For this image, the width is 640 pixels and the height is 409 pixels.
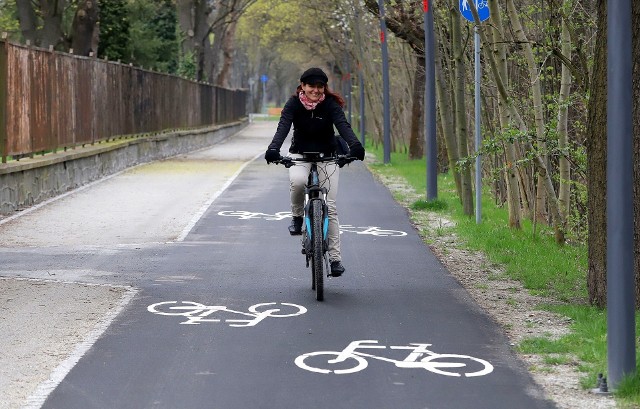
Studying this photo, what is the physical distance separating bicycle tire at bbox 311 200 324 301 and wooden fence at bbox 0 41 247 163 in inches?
375

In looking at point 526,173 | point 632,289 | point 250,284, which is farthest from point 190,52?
point 632,289

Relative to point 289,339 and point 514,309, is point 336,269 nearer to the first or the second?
point 514,309

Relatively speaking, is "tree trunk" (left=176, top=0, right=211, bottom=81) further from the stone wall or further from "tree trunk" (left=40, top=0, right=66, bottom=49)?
"tree trunk" (left=40, top=0, right=66, bottom=49)

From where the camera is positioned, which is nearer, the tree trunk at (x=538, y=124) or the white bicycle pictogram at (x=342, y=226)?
the tree trunk at (x=538, y=124)

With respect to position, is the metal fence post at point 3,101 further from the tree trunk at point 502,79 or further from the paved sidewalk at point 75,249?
the tree trunk at point 502,79

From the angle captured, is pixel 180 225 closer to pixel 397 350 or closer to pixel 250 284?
pixel 250 284

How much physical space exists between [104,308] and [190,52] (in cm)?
5068

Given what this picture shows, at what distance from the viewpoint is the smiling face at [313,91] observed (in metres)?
10.9

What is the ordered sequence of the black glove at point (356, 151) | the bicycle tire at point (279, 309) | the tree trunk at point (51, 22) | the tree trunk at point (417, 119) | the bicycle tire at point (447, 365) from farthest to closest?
the tree trunk at point (51, 22)
the tree trunk at point (417, 119)
the black glove at point (356, 151)
the bicycle tire at point (279, 309)
the bicycle tire at point (447, 365)

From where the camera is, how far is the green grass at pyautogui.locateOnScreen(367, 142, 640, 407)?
321 inches

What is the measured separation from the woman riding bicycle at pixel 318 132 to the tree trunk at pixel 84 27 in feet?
86.5

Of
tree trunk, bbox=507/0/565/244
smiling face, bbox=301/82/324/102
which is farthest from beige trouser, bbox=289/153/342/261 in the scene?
tree trunk, bbox=507/0/565/244

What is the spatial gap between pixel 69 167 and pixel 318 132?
13.2 m

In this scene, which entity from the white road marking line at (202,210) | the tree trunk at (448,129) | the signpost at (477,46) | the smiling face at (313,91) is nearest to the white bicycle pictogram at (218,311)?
the smiling face at (313,91)
